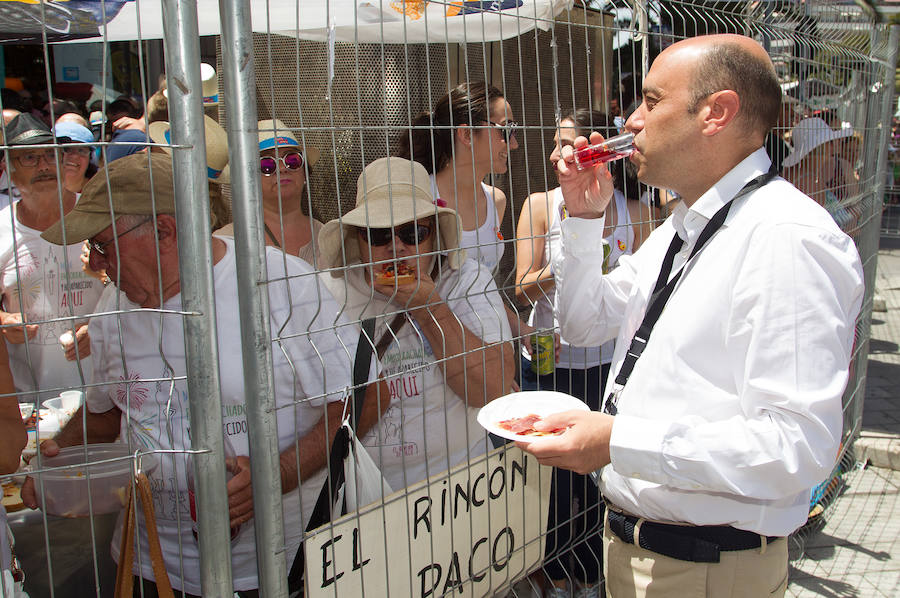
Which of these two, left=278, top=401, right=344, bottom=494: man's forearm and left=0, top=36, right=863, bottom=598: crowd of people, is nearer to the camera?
left=0, top=36, right=863, bottom=598: crowd of people

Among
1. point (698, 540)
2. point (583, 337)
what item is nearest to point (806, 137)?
point (583, 337)

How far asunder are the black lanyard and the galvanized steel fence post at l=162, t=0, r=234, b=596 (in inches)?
36.5

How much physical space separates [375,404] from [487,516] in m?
0.44

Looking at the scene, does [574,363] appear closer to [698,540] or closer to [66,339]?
[698,540]

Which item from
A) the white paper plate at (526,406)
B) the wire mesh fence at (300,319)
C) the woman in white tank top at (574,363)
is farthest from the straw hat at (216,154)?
the white paper plate at (526,406)

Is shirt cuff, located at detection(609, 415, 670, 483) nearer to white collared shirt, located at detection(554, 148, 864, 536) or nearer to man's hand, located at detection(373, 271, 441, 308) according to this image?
white collared shirt, located at detection(554, 148, 864, 536)

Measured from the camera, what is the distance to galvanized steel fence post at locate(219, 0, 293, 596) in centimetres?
145

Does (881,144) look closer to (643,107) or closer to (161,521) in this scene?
(643,107)

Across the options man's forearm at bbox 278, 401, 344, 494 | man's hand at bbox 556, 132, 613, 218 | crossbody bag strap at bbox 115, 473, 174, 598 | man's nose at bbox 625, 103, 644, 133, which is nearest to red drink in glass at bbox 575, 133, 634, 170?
man's hand at bbox 556, 132, 613, 218

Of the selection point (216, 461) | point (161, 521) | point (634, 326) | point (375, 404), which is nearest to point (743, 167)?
point (634, 326)

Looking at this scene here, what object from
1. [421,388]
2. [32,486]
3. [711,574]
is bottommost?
[711,574]

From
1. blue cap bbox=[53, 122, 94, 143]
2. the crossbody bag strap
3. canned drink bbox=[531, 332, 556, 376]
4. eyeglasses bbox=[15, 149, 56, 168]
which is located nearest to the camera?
the crossbody bag strap

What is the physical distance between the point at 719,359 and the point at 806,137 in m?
2.46

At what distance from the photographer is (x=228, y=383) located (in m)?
1.92
